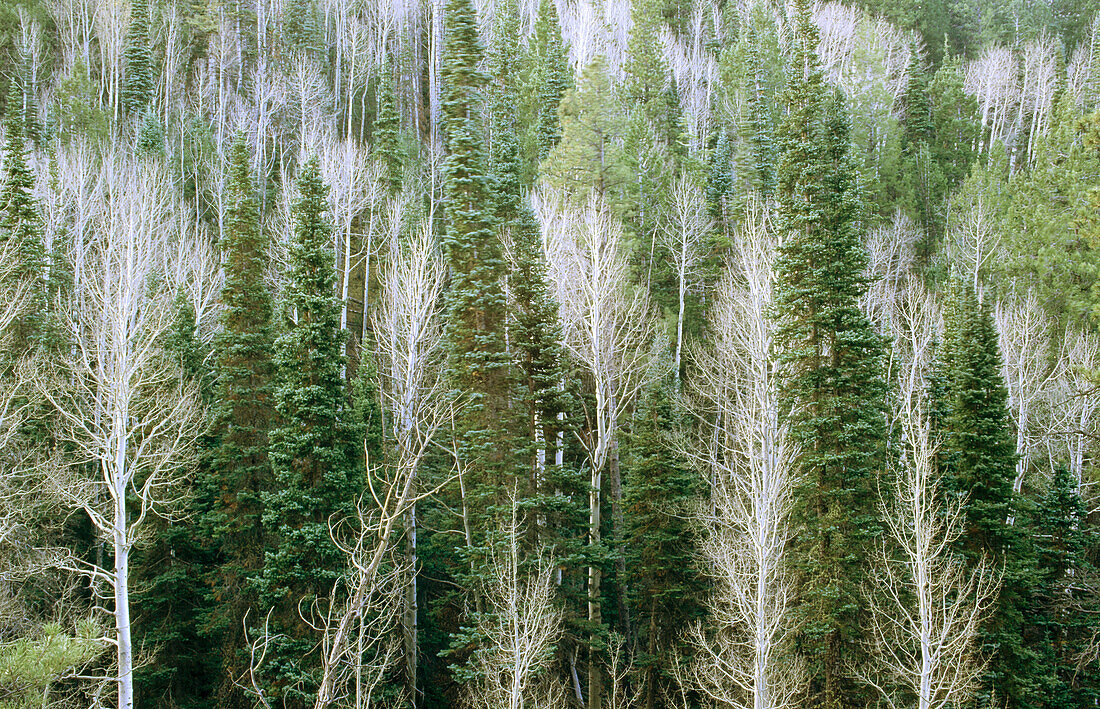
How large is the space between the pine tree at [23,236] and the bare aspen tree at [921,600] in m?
22.0

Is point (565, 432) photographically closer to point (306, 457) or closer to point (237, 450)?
point (306, 457)

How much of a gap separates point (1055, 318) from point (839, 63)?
2477cm

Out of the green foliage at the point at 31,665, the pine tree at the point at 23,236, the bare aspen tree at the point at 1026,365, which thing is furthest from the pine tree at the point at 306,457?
the bare aspen tree at the point at 1026,365

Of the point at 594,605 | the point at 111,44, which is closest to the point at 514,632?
the point at 594,605

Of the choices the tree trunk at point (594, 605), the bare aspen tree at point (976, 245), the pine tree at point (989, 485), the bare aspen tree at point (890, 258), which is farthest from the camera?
the bare aspen tree at point (976, 245)

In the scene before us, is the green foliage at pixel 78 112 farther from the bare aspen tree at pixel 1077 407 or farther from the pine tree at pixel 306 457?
the bare aspen tree at pixel 1077 407

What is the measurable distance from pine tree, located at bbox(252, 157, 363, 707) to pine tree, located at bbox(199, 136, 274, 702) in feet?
3.54

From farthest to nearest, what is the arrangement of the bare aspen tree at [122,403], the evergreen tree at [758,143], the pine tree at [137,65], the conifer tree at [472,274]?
the pine tree at [137,65], the evergreen tree at [758,143], the conifer tree at [472,274], the bare aspen tree at [122,403]

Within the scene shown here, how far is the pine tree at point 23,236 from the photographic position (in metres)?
Result: 18.6

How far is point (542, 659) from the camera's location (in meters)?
15.0

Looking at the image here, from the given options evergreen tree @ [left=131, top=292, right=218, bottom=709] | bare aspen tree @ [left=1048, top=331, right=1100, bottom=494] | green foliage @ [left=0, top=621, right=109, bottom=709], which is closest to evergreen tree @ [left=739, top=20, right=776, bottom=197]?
bare aspen tree @ [left=1048, top=331, right=1100, bottom=494]

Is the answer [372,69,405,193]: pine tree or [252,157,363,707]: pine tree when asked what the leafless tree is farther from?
[372,69,405,193]: pine tree

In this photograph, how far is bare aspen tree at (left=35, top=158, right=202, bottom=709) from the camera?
41.8ft

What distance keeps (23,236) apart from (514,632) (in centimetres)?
1788
